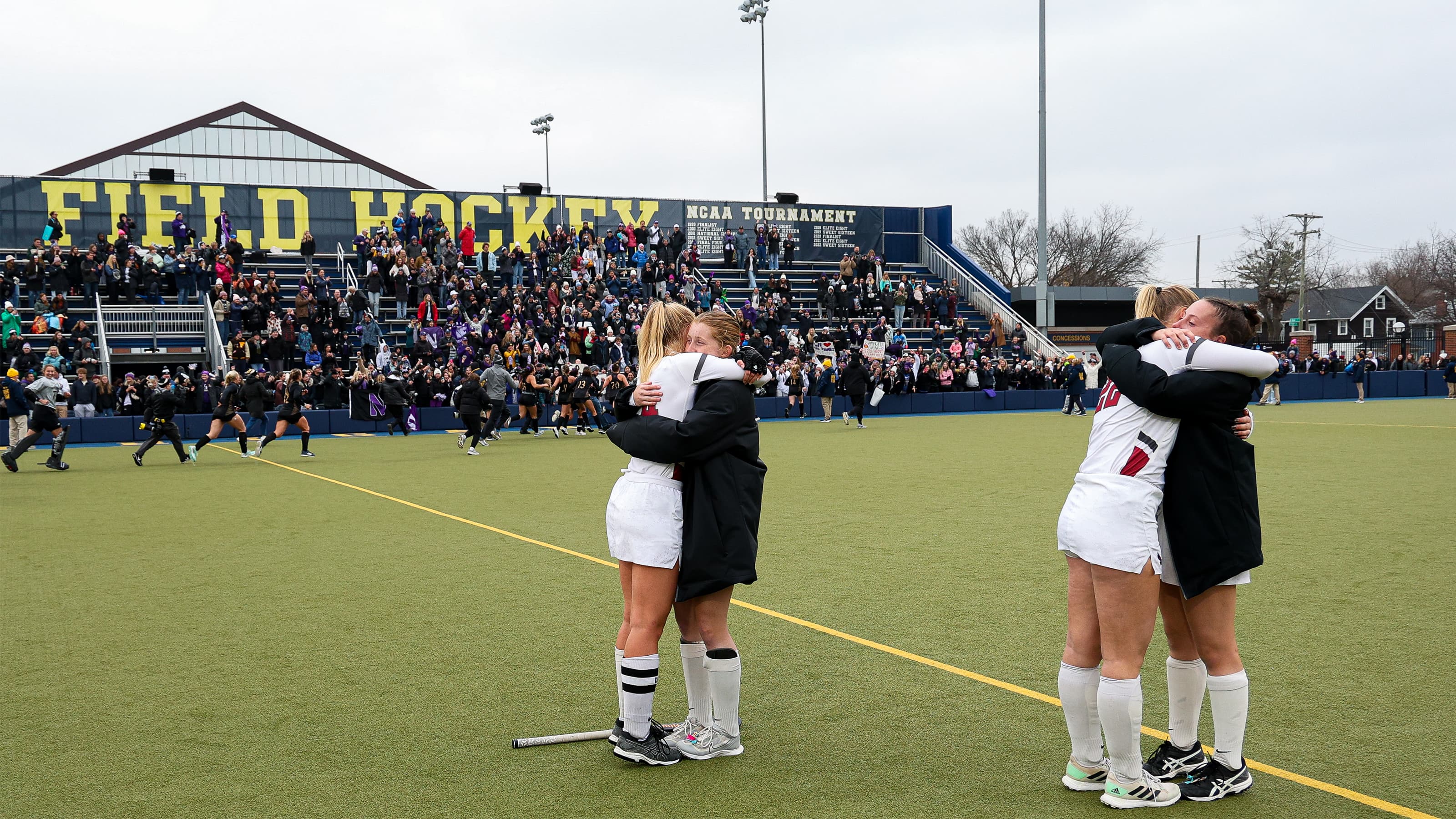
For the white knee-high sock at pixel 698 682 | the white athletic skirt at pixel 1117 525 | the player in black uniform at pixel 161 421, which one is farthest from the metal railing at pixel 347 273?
the white athletic skirt at pixel 1117 525

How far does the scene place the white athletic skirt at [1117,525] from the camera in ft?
12.7

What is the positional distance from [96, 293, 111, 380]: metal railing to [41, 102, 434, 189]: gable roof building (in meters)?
40.4

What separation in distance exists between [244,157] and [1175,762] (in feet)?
248

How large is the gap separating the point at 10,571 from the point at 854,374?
70.9 feet

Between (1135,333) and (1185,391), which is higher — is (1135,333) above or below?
above

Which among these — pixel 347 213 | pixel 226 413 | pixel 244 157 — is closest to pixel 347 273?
pixel 347 213

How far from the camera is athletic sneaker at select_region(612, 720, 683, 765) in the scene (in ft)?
15.1

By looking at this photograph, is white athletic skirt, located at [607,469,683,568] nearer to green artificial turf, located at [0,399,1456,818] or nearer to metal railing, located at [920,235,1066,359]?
green artificial turf, located at [0,399,1456,818]

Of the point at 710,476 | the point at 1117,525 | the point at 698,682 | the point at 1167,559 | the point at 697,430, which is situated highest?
the point at 697,430

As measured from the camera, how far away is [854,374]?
94.6 feet

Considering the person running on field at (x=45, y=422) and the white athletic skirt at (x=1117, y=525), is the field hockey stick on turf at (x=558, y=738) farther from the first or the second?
the person running on field at (x=45, y=422)

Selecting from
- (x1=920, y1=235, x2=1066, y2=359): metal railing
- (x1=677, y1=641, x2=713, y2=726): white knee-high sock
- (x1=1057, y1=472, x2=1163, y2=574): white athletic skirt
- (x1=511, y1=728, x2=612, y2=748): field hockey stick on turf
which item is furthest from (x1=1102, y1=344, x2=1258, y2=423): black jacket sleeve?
(x1=920, y1=235, x2=1066, y2=359): metal railing

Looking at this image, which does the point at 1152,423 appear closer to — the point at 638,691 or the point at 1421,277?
the point at 638,691

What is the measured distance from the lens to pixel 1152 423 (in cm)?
397
